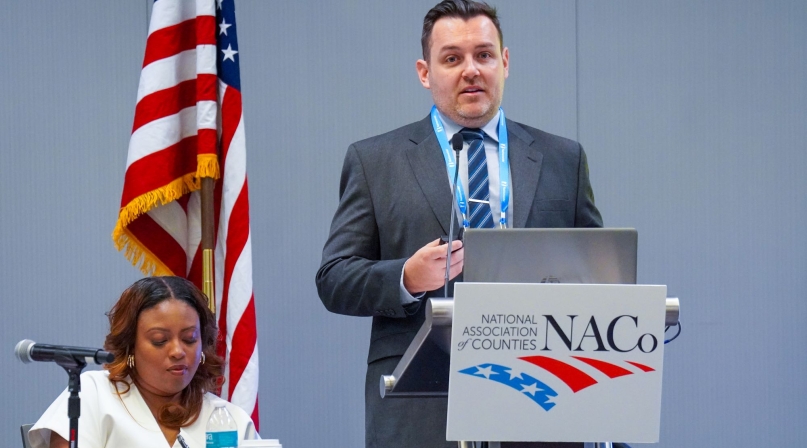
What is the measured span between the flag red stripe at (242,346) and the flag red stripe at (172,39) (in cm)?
90

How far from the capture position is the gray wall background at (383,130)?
3930 millimetres

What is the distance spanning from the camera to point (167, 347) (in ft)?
7.89

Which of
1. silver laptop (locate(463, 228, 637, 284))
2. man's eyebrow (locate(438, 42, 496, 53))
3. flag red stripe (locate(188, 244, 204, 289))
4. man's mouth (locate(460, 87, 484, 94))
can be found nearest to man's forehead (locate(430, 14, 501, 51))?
man's eyebrow (locate(438, 42, 496, 53))

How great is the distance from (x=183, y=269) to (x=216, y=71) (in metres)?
0.71

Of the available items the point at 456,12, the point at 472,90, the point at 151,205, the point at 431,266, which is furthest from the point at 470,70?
the point at 151,205

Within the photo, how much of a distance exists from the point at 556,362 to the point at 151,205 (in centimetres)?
195

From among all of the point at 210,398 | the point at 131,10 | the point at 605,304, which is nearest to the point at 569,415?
the point at 605,304

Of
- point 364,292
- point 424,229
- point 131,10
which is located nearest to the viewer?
point 364,292

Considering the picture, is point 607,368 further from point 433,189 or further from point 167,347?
point 167,347

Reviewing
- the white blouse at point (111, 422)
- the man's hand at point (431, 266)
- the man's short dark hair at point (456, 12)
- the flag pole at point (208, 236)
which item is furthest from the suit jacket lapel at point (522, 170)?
the flag pole at point (208, 236)

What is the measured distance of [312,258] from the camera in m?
4.01

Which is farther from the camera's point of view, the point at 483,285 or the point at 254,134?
the point at 254,134

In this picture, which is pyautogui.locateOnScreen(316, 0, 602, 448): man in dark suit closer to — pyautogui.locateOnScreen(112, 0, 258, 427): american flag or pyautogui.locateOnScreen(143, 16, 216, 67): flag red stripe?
pyautogui.locateOnScreen(112, 0, 258, 427): american flag

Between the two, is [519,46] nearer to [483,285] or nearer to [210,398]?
[210,398]
